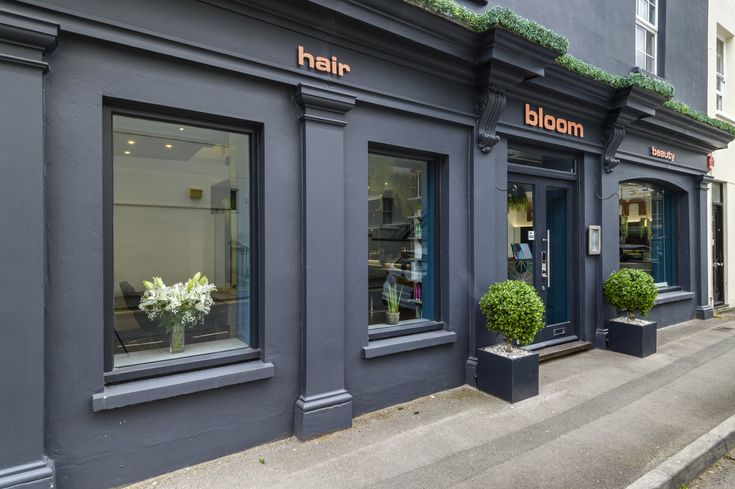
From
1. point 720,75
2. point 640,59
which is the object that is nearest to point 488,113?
point 640,59

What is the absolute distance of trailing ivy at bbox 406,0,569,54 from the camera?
473 cm

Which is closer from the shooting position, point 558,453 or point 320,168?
point 558,453

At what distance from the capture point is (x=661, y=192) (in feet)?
31.7

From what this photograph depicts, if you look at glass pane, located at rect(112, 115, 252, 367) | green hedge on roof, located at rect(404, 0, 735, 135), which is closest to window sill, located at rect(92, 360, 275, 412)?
glass pane, located at rect(112, 115, 252, 367)

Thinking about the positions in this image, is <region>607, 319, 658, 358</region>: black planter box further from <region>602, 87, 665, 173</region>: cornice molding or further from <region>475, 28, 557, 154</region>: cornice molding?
<region>475, 28, 557, 154</region>: cornice molding

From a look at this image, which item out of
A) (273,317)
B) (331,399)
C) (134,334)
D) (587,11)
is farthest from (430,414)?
(587,11)

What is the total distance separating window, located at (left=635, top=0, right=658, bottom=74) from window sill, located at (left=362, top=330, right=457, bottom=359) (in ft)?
23.3

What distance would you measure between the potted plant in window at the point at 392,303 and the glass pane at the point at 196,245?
1.78m

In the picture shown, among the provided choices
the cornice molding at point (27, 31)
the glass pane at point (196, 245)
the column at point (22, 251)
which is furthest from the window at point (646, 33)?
the column at point (22, 251)

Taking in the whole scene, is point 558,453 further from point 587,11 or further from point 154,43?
point 587,11

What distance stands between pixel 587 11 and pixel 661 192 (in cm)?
474

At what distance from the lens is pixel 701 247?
991 centimetres

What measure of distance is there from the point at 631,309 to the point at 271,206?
6231 millimetres

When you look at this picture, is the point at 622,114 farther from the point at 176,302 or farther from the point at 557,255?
the point at 176,302
